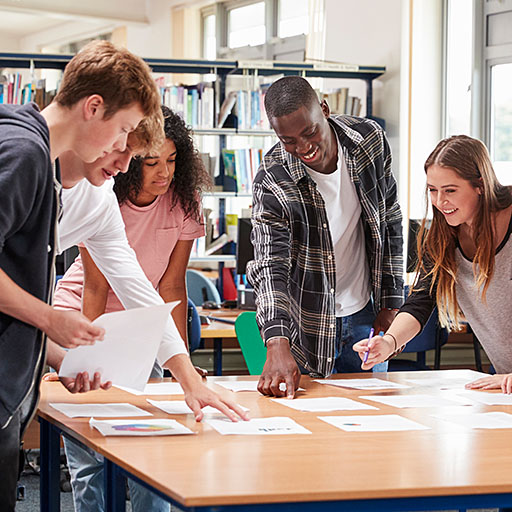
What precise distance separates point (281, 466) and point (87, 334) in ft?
1.36

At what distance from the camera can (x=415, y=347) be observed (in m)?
4.57

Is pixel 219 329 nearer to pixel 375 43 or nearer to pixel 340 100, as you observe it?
pixel 340 100

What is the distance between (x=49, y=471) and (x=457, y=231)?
Answer: 130 cm

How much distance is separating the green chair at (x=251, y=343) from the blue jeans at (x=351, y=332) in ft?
2.51

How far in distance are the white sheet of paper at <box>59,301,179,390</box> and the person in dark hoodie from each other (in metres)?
0.10

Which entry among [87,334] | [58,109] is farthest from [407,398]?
[58,109]

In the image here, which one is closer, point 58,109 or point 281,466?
point 281,466

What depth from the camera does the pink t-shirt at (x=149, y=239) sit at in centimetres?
257

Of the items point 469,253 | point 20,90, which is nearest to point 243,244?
point 20,90

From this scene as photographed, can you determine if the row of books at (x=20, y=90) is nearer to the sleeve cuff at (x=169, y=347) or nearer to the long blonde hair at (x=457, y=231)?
the long blonde hair at (x=457, y=231)

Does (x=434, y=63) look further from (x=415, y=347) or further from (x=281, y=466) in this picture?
(x=281, y=466)

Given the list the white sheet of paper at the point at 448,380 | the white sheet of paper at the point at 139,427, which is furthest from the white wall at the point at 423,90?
the white sheet of paper at the point at 139,427

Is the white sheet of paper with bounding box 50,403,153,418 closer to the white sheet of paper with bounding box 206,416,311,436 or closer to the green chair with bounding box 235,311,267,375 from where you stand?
the white sheet of paper with bounding box 206,416,311,436

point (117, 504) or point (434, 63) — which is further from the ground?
point (434, 63)
